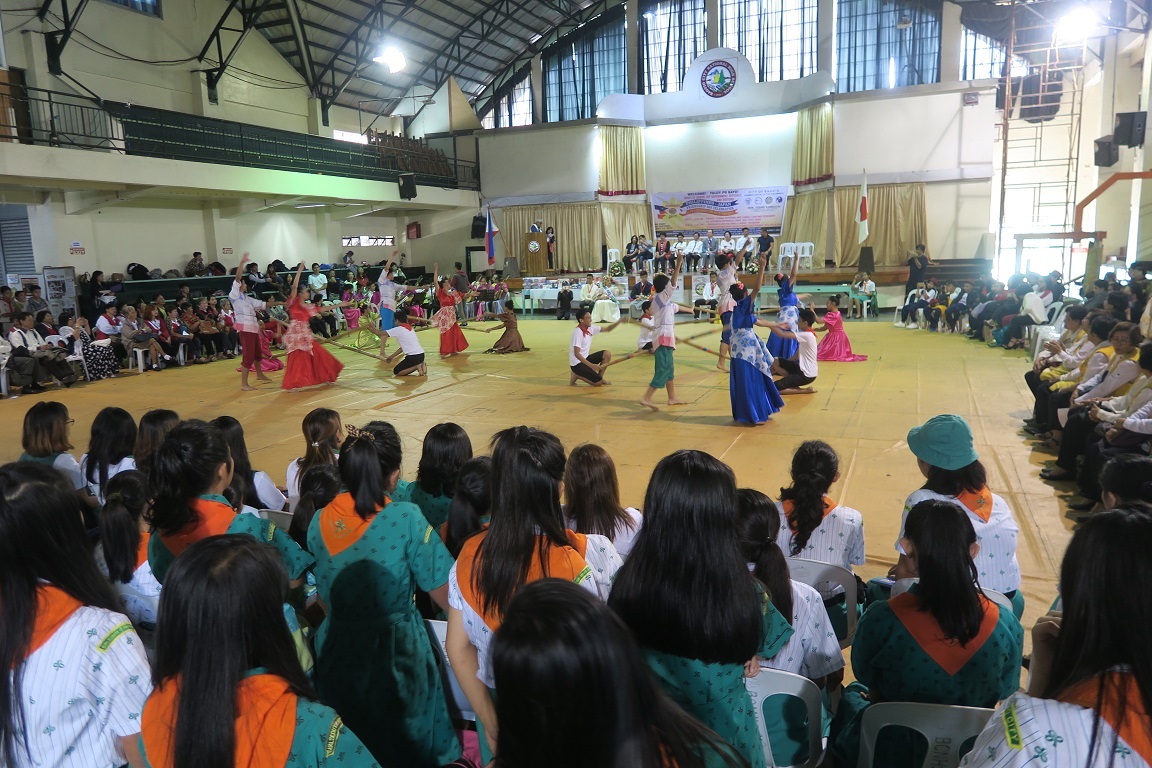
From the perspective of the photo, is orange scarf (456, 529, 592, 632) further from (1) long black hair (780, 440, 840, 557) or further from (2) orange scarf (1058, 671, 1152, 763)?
(1) long black hair (780, 440, 840, 557)

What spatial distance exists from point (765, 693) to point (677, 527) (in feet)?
1.81

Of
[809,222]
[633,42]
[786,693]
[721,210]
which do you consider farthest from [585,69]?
[786,693]

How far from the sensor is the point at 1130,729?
1.03 meters

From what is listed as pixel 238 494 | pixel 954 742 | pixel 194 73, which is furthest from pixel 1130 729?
pixel 194 73

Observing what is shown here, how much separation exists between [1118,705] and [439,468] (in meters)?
2.12

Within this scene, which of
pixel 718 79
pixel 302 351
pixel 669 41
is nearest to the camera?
pixel 302 351

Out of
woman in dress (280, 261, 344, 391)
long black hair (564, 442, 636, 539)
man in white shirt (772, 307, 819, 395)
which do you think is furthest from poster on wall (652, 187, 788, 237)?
long black hair (564, 442, 636, 539)

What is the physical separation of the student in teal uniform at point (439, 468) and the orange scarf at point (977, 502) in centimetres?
170

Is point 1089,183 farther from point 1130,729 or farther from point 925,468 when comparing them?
point 1130,729

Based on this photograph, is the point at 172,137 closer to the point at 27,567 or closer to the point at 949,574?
the point at 27,567

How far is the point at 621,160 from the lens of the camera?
20.9 metres

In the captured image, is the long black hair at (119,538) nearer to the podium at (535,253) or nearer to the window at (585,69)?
the podium at (535,253)

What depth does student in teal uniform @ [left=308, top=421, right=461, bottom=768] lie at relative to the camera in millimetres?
1963

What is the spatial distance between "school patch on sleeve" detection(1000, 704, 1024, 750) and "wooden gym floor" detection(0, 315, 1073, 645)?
2.28 m
